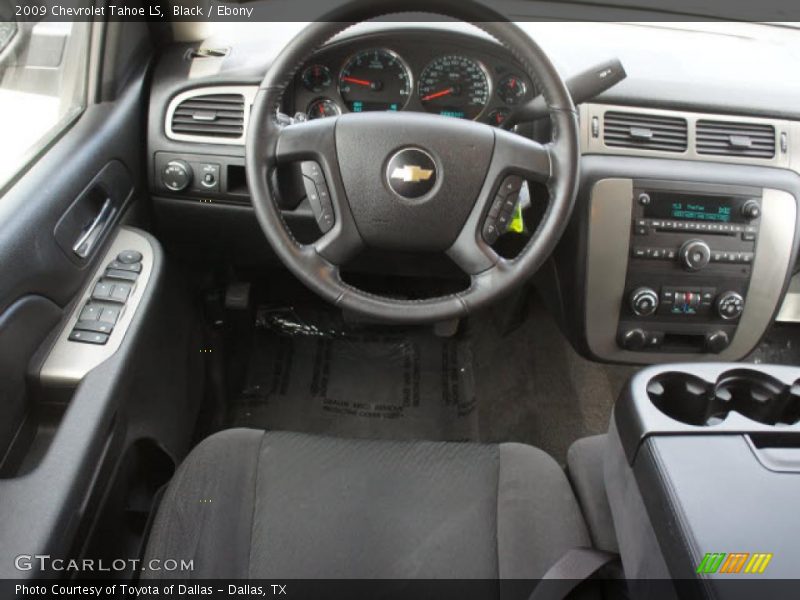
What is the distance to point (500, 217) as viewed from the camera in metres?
1.07

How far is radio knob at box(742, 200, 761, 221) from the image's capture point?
1.41 m

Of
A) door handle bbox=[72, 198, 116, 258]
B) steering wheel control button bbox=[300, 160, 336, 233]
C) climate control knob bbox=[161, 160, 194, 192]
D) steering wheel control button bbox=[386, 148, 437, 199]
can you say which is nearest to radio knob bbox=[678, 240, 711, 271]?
steering wheel control button bbox=[386, 148, 437, 199]

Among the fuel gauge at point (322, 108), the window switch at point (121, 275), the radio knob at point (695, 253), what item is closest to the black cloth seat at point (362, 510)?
the window switch at point (121, 275)

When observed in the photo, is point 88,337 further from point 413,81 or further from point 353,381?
point 353,381

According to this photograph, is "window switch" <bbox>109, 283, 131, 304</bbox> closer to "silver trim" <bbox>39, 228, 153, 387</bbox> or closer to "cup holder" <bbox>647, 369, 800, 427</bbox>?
"silver trim" <bbox>39, 228, 153, 387</bbox>

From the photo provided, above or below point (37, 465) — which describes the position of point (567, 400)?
below

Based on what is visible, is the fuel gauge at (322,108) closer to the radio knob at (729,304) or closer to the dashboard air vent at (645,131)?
the dashboard air vent at (645,131)

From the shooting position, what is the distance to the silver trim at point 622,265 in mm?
1396

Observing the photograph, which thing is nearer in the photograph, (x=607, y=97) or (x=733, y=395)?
(x=733, y=395)

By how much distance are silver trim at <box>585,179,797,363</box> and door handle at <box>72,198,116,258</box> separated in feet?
3.18

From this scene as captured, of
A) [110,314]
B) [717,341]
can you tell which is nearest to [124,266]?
[110,314]

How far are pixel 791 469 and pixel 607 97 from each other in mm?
853

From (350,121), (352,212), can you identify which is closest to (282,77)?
(350,121)

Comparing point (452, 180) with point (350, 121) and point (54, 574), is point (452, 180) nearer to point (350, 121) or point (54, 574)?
point (350, 121)
